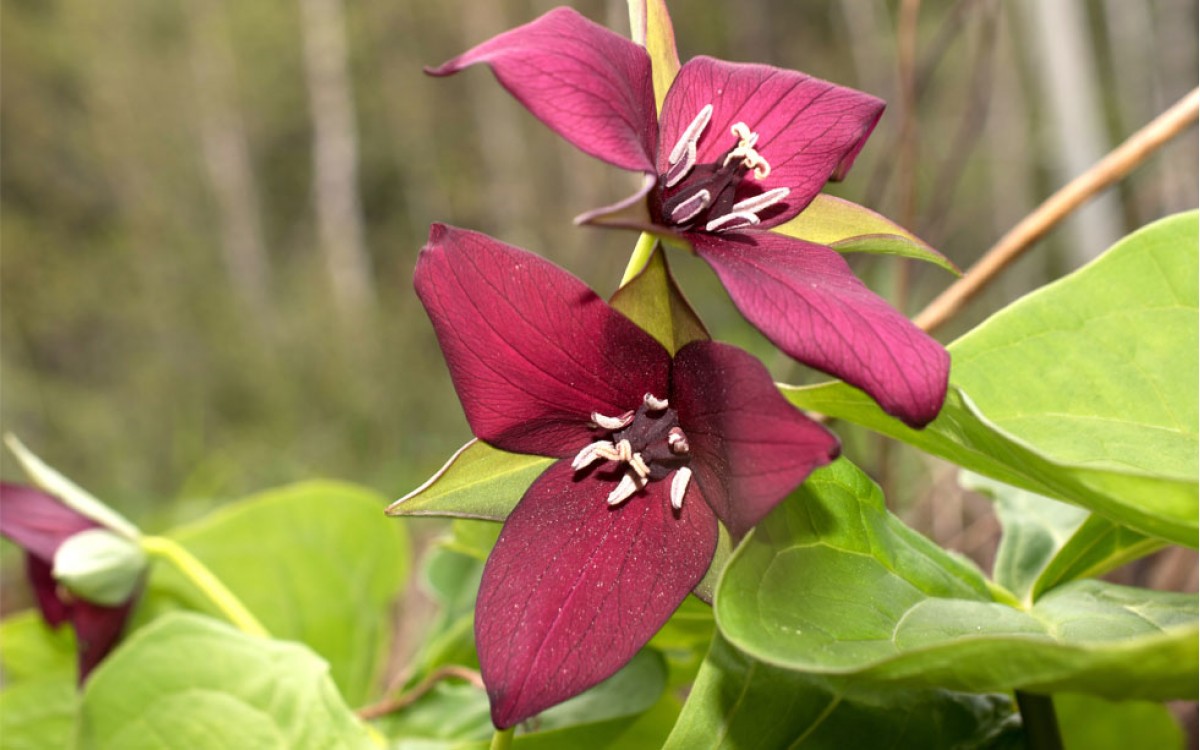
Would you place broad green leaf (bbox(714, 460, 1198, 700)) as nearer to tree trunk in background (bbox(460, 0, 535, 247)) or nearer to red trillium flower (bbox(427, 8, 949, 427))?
red trillium flower (bbox(427, 8, 949, 427))

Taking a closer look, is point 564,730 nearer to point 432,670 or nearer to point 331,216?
point 432,670

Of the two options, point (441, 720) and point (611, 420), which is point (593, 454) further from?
point (441, 720)

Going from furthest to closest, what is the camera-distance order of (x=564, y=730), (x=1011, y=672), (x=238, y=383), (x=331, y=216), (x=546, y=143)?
(x=331, y=216) → (x=546, y=143) → (x=238, y=383) → (x=564, y=730) → (x=1011, y=672)

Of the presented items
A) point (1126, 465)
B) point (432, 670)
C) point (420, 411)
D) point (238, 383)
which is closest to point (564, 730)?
point (432, 670)

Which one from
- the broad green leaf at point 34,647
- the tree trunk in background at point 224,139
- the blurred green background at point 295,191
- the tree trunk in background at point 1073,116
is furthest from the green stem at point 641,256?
the tree trunk in background at point 224,139

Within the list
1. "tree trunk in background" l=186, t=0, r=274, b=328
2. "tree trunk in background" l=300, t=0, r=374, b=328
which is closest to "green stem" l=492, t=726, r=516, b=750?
"tree trunk in background" l=300, t=0, r=374, b=328

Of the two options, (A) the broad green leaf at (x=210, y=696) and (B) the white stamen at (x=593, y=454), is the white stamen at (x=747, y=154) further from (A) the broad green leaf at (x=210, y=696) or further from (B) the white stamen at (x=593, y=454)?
Answer: (A) the broad green leaf at (x=210, y=696)

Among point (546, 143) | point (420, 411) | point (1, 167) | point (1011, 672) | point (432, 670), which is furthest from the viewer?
point (546, 143)
